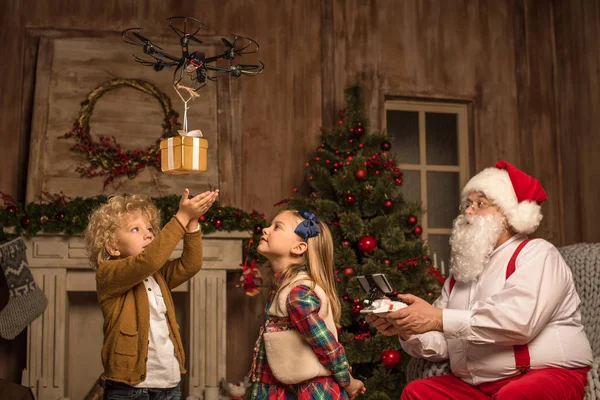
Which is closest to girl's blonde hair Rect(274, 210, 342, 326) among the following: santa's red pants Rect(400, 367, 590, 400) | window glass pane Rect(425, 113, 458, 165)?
santa's red pants Rect(400, 367, 590, 400)

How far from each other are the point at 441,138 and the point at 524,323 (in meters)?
3.27

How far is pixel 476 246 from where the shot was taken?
305cm

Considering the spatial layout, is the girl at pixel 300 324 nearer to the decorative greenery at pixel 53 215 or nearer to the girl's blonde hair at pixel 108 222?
the girl's blonde hair at pixel 108 222

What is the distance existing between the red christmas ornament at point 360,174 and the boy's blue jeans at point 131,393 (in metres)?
2.23

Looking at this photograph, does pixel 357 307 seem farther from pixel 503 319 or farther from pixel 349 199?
pixel 503 319

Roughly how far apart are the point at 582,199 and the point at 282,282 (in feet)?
11.7

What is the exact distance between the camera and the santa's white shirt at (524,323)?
276 centimetres

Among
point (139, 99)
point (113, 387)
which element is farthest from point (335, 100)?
point (113, 387)

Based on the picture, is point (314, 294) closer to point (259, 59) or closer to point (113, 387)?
point (113, 387)

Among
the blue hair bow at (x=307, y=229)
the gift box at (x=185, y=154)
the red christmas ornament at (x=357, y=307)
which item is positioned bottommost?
the red christmas ornament at (x=357, y=307)

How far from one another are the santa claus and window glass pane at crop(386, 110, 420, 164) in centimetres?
253

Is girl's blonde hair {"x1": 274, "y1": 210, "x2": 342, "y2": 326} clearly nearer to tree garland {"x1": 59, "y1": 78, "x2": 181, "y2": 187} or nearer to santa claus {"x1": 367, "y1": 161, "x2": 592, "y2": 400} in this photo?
santa claus {"x1": 367, "y1": 161, "x2": 592, "y2": 400}

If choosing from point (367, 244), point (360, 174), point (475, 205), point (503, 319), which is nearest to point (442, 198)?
point (360, 174)

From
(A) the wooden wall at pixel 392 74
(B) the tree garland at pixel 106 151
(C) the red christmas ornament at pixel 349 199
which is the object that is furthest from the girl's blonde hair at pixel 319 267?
(A) the wooden wall at pixel 392 74
